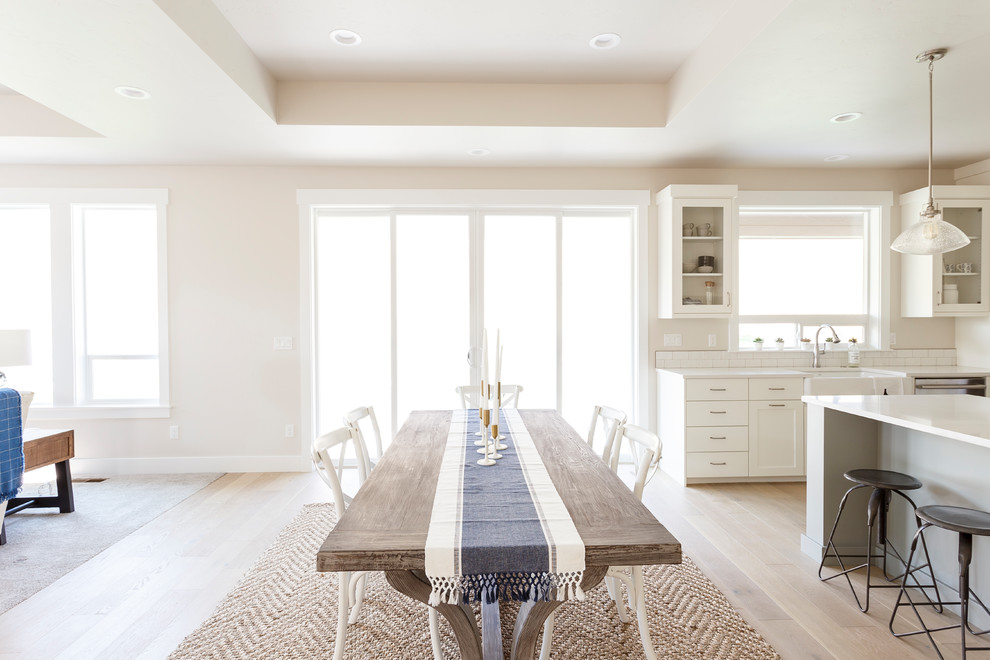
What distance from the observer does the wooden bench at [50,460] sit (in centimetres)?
320

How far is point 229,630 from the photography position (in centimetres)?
217

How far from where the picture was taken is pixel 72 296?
4.31m

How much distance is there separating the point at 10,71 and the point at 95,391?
108 inches

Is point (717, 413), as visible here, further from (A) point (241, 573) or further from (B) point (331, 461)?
(A) point (241, 573)

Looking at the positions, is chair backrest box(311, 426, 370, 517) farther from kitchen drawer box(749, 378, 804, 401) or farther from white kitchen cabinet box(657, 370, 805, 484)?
kitchen drawer box(749, 378, 804, 401)

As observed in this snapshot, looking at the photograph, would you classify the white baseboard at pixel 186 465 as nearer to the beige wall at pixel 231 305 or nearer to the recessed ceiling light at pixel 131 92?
the beige wall at pixel 231 305

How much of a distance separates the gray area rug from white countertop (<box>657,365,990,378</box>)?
3916 mm

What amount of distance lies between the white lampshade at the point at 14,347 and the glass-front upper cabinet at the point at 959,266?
6.70m

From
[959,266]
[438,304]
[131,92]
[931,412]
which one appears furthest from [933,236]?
[131,92]

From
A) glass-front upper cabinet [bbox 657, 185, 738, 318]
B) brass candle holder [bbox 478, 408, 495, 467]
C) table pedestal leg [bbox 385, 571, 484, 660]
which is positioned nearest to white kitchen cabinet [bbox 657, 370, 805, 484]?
glass-front upper cabinet [bbox 657, 185, 738, 318]

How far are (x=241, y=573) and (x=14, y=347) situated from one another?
7.84ft

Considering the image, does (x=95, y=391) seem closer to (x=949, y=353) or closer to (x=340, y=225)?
(x=340, y=225)

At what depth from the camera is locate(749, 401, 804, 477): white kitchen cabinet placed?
3.99 meters

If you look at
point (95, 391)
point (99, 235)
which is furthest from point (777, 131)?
point (95, 391)
